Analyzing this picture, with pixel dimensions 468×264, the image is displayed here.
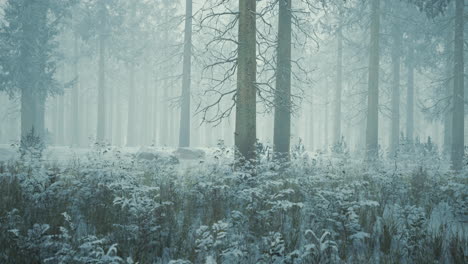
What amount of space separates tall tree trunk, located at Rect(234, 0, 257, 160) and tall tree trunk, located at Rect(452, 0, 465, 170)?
11.7m

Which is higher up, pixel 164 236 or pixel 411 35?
pixel 411 35

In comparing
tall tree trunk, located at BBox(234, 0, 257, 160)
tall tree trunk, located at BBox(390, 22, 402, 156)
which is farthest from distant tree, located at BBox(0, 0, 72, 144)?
tall tree trunk, located at BBox(390, 22, 402, 156)

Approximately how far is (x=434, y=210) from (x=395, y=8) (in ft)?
58.9

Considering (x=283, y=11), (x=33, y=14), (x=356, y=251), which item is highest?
(x=33, y=14)

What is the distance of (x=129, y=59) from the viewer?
27984 mm

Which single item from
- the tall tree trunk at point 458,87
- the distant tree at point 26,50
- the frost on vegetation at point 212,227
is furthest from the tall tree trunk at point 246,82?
the distant tree at point 26,50

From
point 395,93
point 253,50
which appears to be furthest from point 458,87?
point 253,50

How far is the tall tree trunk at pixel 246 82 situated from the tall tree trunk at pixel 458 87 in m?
11.7

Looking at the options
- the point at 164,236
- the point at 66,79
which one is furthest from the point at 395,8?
the point at 66,79

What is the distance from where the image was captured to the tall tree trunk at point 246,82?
25.3ft

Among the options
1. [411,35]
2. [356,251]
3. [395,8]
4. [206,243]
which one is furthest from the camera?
[411,35]

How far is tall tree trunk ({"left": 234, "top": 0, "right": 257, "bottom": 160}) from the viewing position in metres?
7.71

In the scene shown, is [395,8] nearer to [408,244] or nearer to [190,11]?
[190,11]

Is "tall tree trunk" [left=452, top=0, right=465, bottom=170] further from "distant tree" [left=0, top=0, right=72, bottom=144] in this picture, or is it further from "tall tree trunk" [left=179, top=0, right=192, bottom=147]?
"distant tree" [left=0, top=0, right=72, bottom=144]
